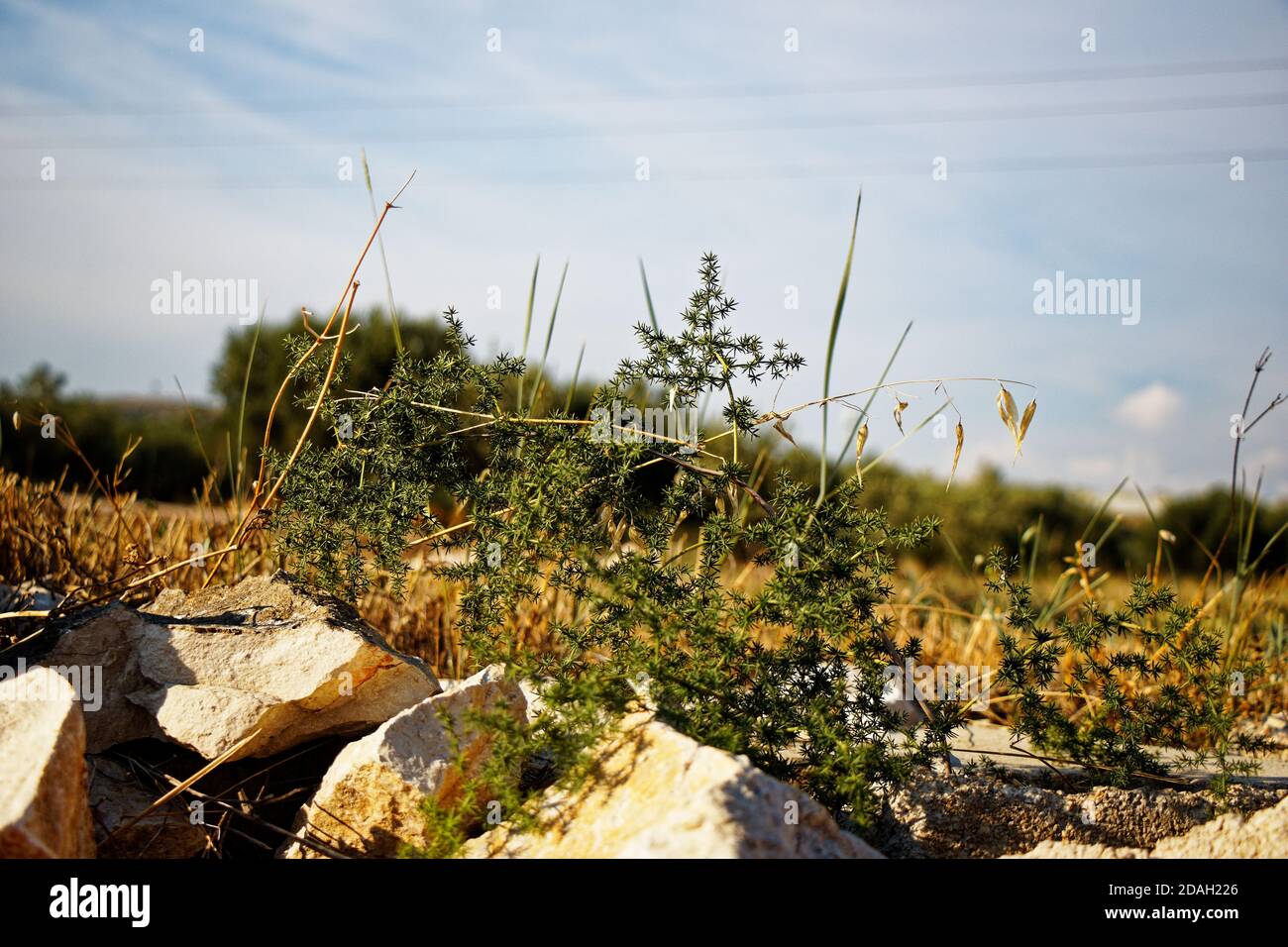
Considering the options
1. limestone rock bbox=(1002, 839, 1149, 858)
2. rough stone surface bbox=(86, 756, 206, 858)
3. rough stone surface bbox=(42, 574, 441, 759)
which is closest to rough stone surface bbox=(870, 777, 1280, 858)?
limestone rock bbox=(1002, 839, 1149, 858)

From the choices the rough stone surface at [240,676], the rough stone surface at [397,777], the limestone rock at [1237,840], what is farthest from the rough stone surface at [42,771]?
the limestone rock at [1237,840]

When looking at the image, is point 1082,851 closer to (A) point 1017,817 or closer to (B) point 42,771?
(A) point 1017,817

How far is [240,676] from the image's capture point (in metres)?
3.15

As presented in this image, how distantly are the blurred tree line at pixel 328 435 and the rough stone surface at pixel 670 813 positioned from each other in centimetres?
975

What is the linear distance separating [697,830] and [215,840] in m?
1.64

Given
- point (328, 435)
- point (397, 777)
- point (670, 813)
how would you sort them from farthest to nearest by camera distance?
Answer: point (328, 435) < point (397, 777) < point (670, 813)

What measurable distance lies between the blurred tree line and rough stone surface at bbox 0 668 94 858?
9.81 m

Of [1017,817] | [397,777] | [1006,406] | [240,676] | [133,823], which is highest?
[1006,406]

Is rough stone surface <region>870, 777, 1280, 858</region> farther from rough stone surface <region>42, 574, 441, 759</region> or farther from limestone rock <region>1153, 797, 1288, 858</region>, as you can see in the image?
rough stone surface <region>42, 574, 441, 759</region>

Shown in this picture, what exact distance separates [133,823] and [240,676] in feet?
1.67

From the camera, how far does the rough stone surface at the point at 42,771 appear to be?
221 centimetres

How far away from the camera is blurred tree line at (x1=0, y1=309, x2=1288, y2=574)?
47.0 ft

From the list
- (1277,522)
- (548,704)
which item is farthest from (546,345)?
(1277,522)

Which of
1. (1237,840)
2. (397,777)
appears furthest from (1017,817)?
(397,777)
